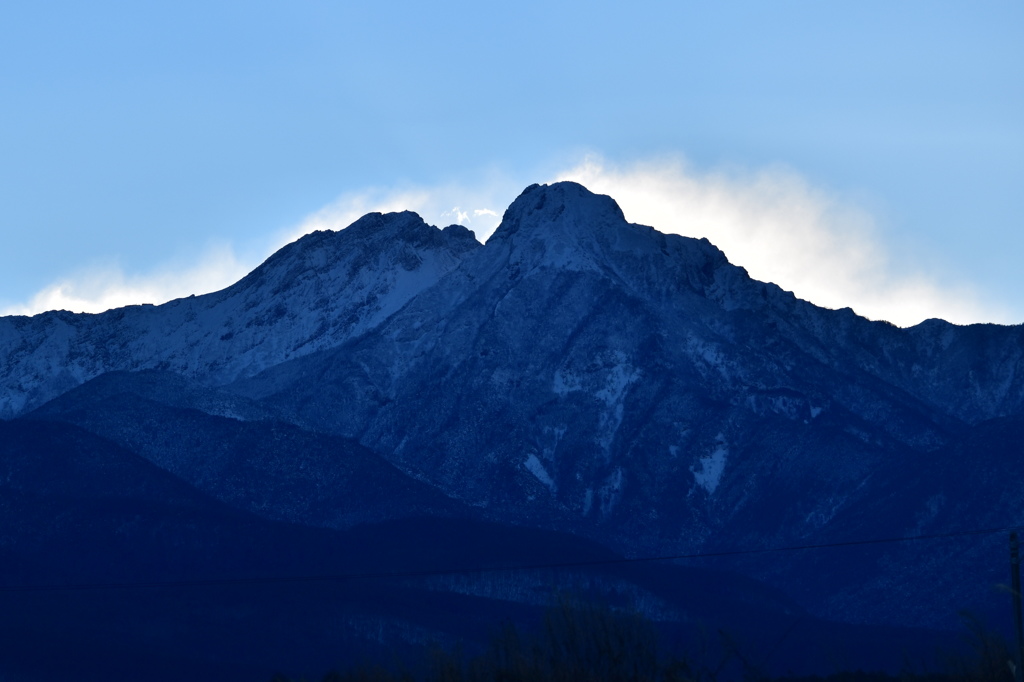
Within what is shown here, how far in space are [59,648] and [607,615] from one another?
8252 centimetres

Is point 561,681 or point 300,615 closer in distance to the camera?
point 561,681

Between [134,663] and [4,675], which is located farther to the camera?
[134,663]

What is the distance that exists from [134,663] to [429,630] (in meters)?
29.4

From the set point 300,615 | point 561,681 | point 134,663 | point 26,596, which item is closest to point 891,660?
point 300,615

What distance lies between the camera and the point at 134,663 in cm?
17712

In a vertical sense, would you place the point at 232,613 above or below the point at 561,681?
above

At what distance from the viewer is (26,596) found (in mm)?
198875

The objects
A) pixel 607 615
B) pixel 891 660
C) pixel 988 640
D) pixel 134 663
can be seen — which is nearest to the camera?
pixel 988 640

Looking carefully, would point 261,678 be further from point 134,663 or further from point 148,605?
point 148,605

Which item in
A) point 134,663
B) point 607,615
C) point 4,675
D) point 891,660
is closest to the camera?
point 607,615

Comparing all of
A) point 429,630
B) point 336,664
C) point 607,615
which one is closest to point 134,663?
point 336,664

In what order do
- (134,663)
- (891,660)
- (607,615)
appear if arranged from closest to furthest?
(607,615) → (134,663) → (891,660)

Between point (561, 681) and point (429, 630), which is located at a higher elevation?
point (429, 630)

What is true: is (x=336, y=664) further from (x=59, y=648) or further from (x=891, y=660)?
(x=891, y=660)
